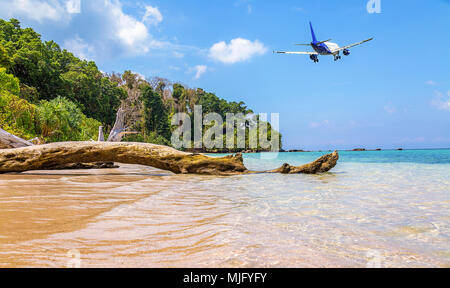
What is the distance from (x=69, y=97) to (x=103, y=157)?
108 feet

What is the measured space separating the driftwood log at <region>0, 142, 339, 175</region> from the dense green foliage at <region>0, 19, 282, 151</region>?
766 cm

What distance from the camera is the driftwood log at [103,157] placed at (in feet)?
25.2

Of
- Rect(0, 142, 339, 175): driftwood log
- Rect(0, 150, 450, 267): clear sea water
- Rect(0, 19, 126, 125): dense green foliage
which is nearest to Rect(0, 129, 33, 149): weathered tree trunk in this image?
Rect(0, 142, 339, 175): driftwood log

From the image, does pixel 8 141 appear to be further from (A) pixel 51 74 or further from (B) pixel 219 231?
(A) pixel 51 74

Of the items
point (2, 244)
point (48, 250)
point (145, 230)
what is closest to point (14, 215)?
point (2, 244)

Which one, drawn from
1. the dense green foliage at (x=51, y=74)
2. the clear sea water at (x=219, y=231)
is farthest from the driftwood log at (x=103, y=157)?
the dense green foliage at (x=51, y=74)

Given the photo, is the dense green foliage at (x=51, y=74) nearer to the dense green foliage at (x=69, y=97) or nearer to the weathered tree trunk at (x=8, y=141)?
the dense green foliage at (x=69, y=97)

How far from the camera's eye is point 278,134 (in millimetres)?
78750

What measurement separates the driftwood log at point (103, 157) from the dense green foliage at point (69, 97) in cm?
766

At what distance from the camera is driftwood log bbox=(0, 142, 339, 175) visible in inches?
303

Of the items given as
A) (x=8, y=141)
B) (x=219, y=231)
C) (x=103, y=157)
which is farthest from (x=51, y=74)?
(x=219, y=231)

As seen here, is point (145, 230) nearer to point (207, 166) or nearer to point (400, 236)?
point (400, 236)

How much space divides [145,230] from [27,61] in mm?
35574

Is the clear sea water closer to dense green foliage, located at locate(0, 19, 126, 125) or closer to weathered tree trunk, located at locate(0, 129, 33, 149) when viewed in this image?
weathered tree trunk, located at locate(0, 129, 33, 149)
